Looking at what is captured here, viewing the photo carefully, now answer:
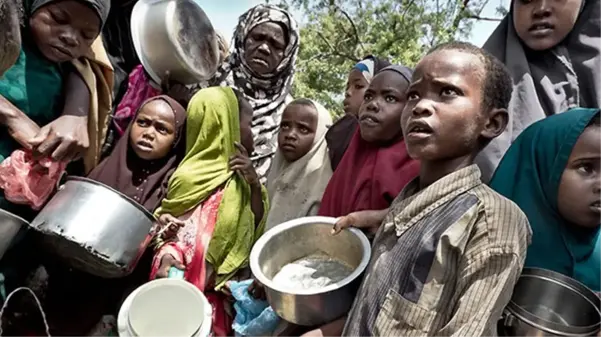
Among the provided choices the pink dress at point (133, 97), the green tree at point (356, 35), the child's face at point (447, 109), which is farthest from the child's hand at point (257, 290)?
the green tree at point (356, 35)

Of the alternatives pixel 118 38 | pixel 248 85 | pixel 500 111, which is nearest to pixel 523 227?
pixel 500 111

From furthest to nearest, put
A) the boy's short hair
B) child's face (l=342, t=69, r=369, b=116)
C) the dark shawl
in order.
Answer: child's face (l=342, t=69, r=369, b=116) → the dark shawl → the boy's short hair

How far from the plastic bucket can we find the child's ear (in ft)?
3.61

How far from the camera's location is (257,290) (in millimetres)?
1860

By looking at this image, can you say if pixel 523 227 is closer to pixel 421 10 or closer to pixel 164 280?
pixel 164 280

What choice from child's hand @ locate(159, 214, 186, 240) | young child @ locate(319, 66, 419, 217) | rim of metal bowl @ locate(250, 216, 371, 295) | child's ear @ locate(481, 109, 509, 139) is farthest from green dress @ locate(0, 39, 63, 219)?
child's ear @ locate(481, 109, 509, 139)

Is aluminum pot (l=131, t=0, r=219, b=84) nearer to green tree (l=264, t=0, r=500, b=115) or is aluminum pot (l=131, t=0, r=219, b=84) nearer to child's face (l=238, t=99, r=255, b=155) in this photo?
child's face (l=238, t=99, r=255, b=155)

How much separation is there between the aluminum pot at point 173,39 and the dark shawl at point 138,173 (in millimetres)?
308

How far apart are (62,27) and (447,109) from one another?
1.41 metres

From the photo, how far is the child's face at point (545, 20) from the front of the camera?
195 centimetres

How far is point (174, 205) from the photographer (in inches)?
88.5

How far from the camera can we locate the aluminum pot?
2615 millimetres

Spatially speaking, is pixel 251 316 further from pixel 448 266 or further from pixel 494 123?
pixel 494 123

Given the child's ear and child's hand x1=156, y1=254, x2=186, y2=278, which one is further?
child's hand x1=156, y1=254, x2=186, y2=278
